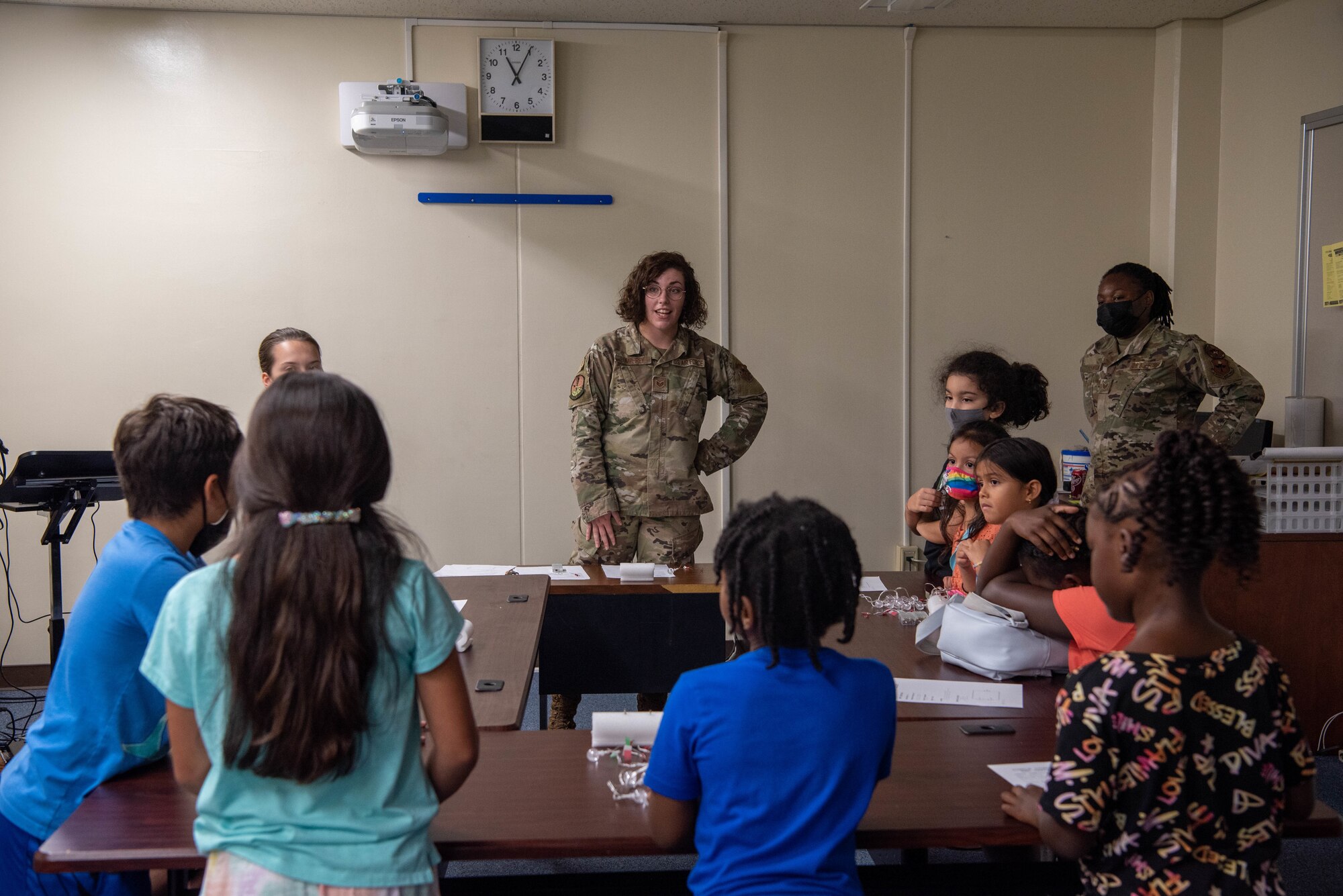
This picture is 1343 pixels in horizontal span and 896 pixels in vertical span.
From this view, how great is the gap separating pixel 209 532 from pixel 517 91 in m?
3.12

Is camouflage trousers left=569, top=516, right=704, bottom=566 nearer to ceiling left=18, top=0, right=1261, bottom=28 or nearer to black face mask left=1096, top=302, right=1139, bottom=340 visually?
black face mask left=1096, top=302, right=1139, bottom=340

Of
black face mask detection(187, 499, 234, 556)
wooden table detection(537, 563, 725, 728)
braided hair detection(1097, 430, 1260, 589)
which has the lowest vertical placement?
wooden table detection(537, 563, 725, 728)

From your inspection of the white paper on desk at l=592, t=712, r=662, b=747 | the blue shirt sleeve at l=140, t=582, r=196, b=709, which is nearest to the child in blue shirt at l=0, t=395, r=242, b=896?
the blue shirt sleeve at l=140, t=582, r=196, b=709

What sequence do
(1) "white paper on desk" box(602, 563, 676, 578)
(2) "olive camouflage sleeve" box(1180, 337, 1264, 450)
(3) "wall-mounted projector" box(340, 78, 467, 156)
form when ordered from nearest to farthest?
(1) "white paper on desk" box(602, 563, 676, 578) < (2) "olive camouflage sleeve" box(1180, 337, 1264, 450) < (3) "wall-mounted projector" box(340, 78, 467, 156)

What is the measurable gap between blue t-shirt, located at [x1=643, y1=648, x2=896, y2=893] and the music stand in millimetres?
2490

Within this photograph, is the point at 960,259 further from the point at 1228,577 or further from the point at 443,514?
the point at 443,514

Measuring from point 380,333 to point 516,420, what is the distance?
2.36ft

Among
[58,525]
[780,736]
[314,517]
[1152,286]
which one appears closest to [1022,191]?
[1152,286]

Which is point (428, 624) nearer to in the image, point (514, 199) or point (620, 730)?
point (620, 730)

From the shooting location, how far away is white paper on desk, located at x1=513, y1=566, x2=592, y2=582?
317cm

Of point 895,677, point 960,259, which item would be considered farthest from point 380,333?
point 895,677

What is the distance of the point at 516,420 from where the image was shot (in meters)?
4.57

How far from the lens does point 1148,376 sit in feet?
12.0

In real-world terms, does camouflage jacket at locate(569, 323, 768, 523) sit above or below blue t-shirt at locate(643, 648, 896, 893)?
above
